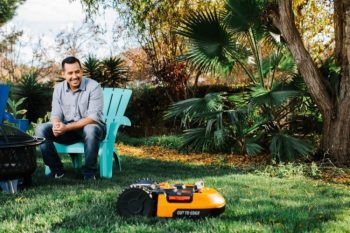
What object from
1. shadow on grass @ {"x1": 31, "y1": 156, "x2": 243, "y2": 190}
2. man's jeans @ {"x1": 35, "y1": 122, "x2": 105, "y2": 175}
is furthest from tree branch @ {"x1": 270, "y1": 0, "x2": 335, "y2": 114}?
man's jeans @ {"x1": 35, "y1": 122, "x2": 105, "y2": 175}

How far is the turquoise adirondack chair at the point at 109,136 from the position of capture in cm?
506

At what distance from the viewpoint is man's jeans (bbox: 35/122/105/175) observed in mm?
4789

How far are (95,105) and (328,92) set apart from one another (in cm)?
358

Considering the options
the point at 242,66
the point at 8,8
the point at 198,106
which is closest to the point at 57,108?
the point at 198,106

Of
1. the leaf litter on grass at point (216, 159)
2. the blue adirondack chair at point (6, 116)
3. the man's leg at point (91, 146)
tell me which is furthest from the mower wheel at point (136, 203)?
the leaf litter on grass at point (216, 159)

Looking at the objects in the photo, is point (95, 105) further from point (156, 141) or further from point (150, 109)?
point (150, 109)

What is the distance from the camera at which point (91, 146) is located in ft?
15.7

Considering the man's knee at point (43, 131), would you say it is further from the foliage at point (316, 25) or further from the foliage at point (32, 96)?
the foliage at point (32, 96)

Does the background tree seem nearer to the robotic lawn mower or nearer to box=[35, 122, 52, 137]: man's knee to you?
box=[35, 122, 52, 137]: man's knee

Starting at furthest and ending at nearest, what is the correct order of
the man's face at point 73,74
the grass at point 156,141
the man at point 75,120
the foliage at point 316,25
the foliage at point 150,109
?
the foliage at point 150,109 → the foliage at point 316,25 → the grass at point 156,141 → the man's face at point 73,74 → the man at point 75,120

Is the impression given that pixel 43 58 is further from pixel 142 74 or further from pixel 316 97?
pixel 316 97

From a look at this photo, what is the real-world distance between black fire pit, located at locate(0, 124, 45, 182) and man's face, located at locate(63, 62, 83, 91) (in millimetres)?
1017

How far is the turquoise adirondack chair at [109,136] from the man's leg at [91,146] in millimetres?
242

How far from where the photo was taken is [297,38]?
7043mm
